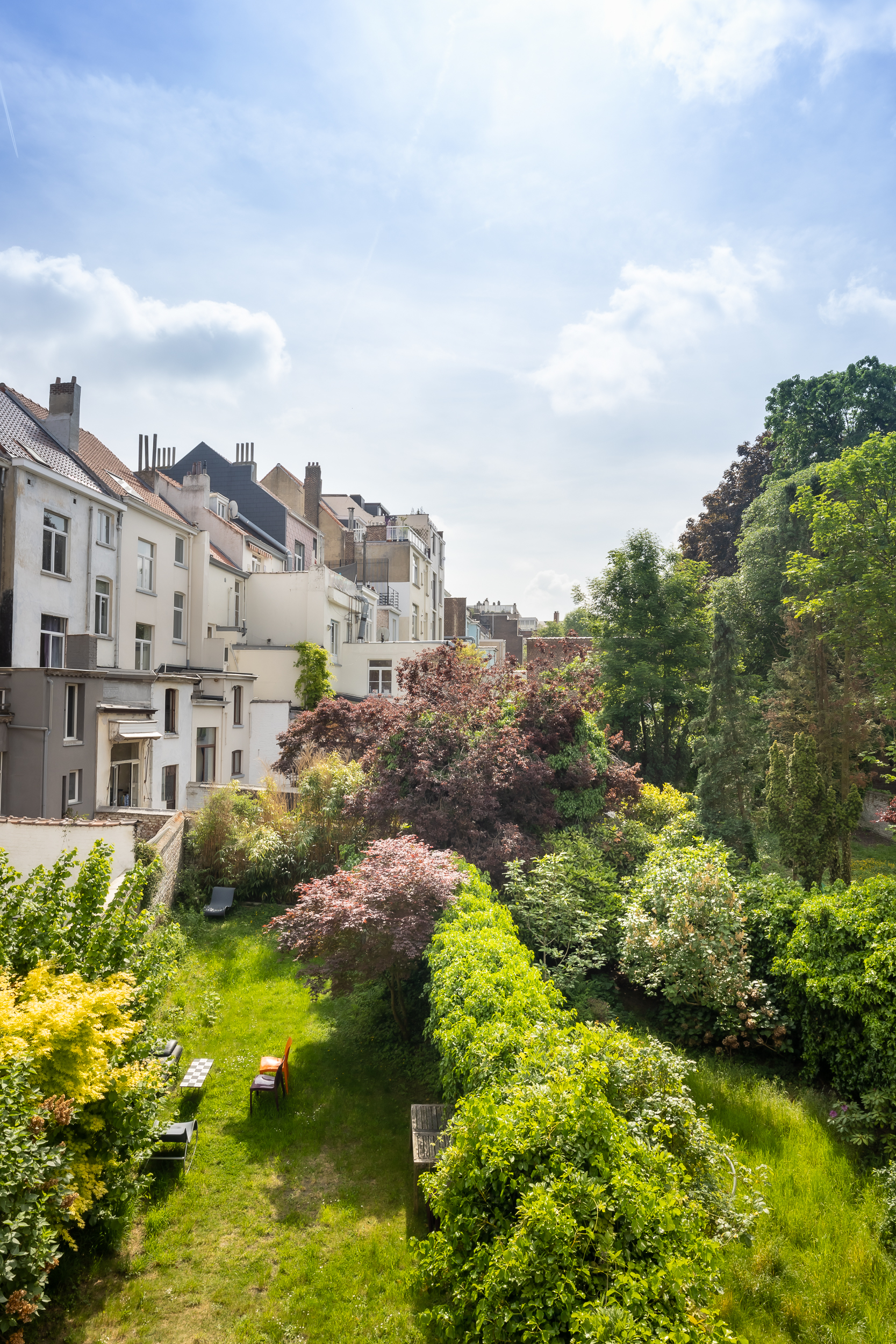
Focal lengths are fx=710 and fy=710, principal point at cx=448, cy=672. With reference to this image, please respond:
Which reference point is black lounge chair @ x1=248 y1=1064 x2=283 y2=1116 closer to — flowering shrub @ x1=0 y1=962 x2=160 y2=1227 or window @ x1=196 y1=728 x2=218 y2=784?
flowering shrub @ x1=0 y1=962 x2=160 y2=1227

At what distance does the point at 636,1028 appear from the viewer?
10.3 m

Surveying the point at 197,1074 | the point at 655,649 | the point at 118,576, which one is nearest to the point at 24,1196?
the point at 197,1074

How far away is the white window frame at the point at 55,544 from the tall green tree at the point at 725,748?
1955cm

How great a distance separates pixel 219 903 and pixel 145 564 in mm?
13202

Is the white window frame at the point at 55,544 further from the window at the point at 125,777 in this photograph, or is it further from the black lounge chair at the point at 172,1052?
the black lounge chair at the point at 172,1052

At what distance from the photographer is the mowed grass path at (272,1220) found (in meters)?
6.09

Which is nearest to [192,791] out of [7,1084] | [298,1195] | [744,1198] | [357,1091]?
[357,1091]

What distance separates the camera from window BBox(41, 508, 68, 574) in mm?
19719

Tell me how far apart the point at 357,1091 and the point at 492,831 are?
5.37 m

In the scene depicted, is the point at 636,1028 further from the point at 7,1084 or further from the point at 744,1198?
the point at 7,1084

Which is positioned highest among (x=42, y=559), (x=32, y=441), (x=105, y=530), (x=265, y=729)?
(x=32, y=441)

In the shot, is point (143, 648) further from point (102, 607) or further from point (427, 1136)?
point (427, 1136)

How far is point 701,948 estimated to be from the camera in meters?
10.2

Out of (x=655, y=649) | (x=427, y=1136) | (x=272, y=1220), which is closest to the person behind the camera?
(x=272, y=1220)
